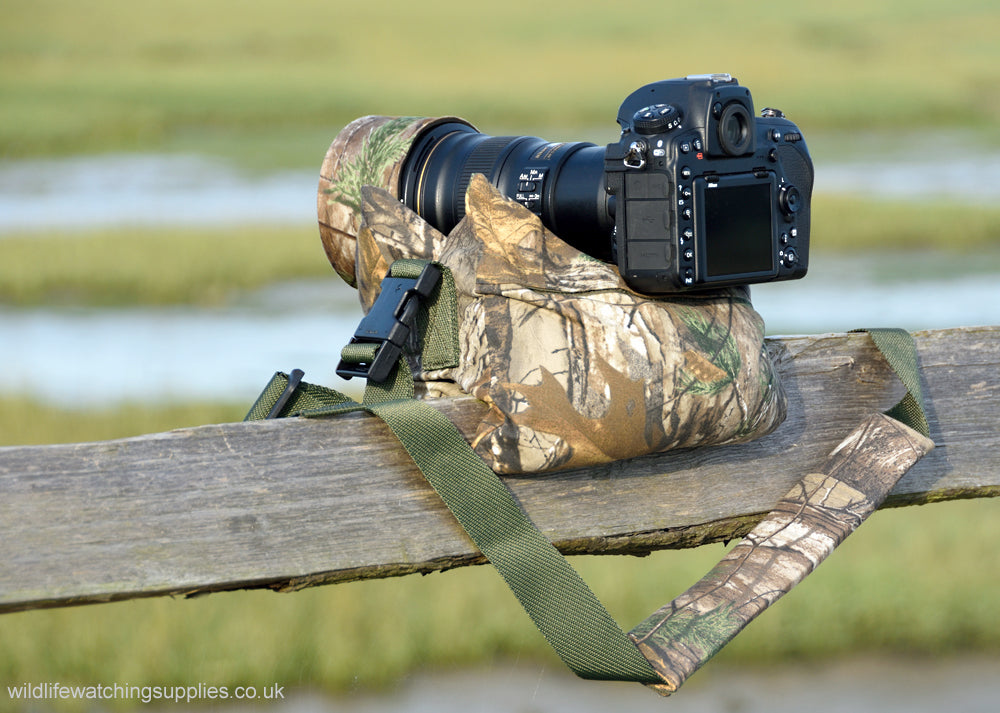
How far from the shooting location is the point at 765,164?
1.55 meters

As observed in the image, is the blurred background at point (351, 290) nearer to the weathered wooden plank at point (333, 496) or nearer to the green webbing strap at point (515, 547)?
the weathered wooden plank at point (333, 496)

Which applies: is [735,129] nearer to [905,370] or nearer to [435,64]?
[905,370]

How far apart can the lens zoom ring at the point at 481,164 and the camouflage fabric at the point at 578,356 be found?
136 mm

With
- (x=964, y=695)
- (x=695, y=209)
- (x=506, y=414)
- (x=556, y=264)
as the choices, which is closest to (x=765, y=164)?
(x=695, y=209)

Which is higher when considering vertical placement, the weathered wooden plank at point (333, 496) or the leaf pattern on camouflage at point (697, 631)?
the weathered wooden plank at point (333, 496)

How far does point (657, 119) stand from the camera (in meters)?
1.47

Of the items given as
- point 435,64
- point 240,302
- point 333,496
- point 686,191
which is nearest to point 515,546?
point 333,496

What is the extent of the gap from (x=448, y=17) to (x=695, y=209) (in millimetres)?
20209

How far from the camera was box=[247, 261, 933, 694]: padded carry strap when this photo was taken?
1461 millimetres

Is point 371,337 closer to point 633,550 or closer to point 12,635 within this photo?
point 633,550

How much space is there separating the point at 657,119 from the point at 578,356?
0.31 metres

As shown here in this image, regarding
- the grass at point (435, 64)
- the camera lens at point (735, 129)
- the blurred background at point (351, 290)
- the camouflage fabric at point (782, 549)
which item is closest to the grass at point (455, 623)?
the blurred background at point (351, 290)

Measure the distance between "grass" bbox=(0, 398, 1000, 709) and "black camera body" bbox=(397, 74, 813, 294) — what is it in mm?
1729

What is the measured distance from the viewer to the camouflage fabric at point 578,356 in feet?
4.80
